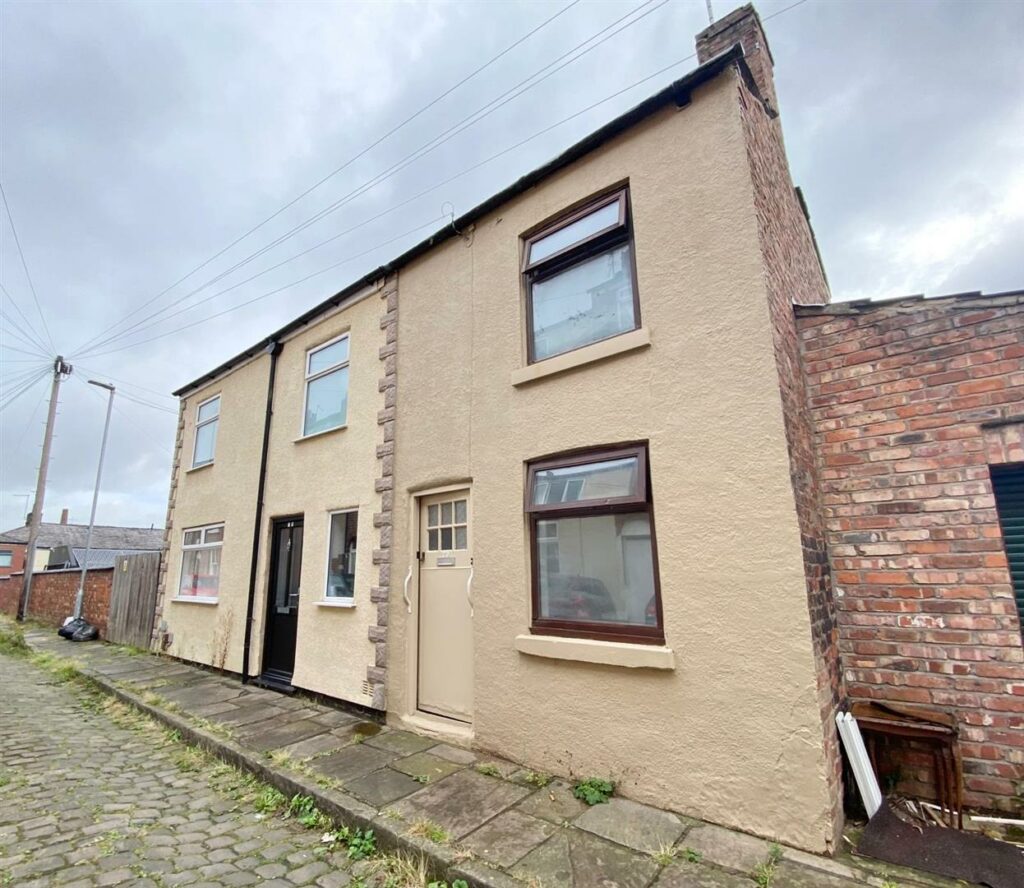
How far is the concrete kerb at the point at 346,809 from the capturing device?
116 inches

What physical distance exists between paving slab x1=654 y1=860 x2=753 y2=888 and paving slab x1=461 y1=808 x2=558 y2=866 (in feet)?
2.52

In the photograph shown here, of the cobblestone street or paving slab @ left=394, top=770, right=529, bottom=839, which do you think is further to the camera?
paving slab @ left=394, top=770, right=529, bottom=839

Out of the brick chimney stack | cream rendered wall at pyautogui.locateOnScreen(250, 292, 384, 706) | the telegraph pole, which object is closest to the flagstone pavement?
cream rendered wall at pyautogui.locateOnScreen(250, 292, 384, 706)

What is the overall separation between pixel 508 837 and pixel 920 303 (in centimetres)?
473

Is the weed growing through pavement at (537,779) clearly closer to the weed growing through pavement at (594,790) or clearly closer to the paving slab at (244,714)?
the weed growing through pavement at (594,790)

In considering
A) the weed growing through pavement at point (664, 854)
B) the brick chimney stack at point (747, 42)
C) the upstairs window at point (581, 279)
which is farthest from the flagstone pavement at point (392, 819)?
the brick chimney stack at point (747, 42)

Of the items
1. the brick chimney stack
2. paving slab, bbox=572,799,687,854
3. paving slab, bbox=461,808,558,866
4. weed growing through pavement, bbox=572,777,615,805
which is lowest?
paving slab, bbox=461,808,558,866

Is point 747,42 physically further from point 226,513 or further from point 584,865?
point 226,513

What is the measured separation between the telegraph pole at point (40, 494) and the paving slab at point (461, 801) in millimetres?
21601

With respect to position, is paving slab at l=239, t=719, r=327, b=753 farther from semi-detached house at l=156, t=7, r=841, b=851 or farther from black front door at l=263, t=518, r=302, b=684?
black front door at l=263, t=518, r=302, b=684

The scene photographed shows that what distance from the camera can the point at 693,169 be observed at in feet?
14.0

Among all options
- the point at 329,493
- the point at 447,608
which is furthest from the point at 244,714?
the point at 447,608

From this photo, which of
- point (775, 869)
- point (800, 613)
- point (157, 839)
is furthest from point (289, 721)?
point (800, 613)

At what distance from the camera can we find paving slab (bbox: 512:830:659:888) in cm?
284
